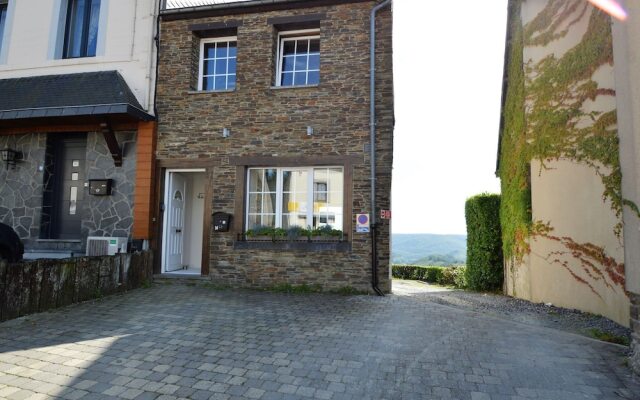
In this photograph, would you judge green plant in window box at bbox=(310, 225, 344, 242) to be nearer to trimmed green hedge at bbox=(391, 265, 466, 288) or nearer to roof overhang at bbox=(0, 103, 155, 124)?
roof overhang at bbox=(0, 103, 155, 124)

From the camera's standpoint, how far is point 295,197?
869cm

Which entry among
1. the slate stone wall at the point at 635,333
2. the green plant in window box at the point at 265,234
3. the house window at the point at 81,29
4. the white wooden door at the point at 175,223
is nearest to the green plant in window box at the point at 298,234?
the green plant in window box at the point at 265,234

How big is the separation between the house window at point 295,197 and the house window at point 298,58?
2027 mm

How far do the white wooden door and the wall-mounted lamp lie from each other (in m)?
3.74

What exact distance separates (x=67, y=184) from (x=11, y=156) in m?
1.35

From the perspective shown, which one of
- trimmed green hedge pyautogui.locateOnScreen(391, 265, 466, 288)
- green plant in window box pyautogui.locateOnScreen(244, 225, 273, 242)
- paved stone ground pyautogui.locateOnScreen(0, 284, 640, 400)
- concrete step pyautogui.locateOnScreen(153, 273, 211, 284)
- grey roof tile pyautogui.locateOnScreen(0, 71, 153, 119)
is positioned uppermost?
grey roof tile pyautogui.locateOnScreen(0, 71, 153, 119)

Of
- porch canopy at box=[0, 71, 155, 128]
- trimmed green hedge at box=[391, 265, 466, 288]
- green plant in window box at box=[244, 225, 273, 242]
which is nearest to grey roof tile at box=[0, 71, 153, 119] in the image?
porch canopy at box=[0, 71, 155, 128]

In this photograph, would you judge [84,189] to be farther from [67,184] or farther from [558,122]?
[558,122]

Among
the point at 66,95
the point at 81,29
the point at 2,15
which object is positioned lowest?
the point at 66,95

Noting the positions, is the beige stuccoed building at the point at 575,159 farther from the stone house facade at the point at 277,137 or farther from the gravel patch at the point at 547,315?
the stone house facade at the point at 277,137

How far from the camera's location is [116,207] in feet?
30.0

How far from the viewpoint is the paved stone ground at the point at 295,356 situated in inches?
137

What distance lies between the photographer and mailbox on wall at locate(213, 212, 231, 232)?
8.62 meters

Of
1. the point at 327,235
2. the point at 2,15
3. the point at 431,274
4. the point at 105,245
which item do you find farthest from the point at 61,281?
the point at 431,274
